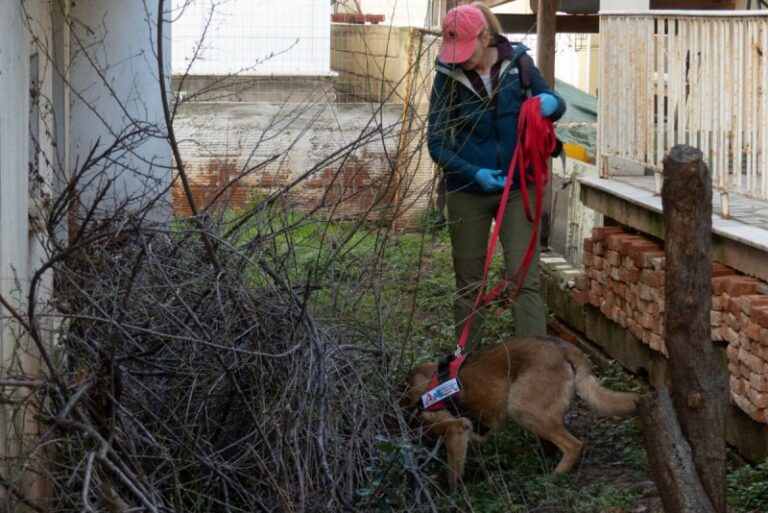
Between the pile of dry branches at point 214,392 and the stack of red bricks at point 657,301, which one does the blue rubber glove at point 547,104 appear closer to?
the stack of red bricks at point 657,301

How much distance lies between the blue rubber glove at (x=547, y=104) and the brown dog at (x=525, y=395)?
54.9 inches

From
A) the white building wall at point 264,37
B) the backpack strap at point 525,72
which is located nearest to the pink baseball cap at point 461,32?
the backpack strap at point 525,72

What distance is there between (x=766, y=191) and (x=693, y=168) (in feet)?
8.35

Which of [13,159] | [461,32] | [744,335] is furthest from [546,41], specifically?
[13,159]

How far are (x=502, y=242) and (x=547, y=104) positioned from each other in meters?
0.93

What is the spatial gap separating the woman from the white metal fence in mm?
943

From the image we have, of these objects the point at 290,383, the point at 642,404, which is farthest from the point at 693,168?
the point at 290,383

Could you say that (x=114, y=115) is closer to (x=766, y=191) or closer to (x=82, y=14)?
(x=82, y=14)

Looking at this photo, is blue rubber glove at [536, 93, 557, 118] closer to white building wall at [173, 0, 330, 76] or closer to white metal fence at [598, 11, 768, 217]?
white metal fence at [598, 11, 768, 217]

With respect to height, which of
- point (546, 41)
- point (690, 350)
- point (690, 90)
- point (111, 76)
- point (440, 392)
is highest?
point (546, 41)

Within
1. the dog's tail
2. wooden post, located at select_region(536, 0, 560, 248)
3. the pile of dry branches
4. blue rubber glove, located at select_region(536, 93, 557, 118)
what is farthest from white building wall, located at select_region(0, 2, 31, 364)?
wooden post, located at select_region(536, 0, 560, 248)

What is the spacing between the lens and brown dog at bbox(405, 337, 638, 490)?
21.7 ft

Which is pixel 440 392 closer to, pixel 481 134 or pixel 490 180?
pixel 490 180

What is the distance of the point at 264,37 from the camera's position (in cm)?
1659
